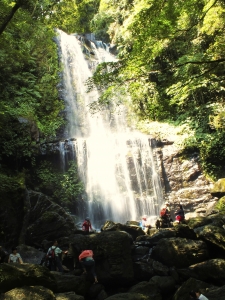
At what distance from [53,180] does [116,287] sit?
35.9 feet

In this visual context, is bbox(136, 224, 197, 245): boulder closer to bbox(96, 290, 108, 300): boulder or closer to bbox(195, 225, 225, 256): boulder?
bbox(195, 225, 225, 256): boulder

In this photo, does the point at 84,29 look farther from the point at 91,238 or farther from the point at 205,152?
the point at 91,238

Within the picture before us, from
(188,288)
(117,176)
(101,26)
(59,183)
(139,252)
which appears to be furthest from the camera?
(101,26)

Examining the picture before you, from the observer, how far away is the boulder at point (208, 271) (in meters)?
7.19

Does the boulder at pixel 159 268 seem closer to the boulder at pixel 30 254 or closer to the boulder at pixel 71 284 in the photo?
the boulder at pixel 71 284

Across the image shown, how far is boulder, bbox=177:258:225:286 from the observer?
7.19 meters

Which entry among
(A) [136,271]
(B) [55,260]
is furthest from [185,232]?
(B) [55,260]

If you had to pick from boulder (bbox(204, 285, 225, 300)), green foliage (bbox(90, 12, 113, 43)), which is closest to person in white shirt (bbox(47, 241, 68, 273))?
boulder (bbox(204, 285, 225, 300))

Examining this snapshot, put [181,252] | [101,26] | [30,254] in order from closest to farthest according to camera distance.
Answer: [181,252], [30,254], [101,26]

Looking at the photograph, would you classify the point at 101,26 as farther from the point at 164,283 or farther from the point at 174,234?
the point at 164,283

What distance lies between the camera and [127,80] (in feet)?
28.9

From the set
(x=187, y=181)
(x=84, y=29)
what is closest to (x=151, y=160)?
(x=187, y=181)

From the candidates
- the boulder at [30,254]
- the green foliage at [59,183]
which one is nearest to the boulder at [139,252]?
the boulder at [30,254]

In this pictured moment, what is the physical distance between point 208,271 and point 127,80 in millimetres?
6470
